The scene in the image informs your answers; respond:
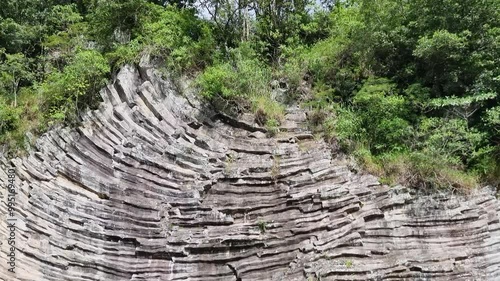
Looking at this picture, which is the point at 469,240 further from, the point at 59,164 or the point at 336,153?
the point at 59,164

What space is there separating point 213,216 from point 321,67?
15.0 feet

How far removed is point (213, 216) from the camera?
26.6ft

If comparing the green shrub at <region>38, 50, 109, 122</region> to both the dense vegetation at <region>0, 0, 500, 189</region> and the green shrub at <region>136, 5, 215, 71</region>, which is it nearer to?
the dense vegetation at <region>0, 0, 500, 189</region>

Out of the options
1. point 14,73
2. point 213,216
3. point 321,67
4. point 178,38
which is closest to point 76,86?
point 14,73

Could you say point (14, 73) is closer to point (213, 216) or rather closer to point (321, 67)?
point (213, 216)

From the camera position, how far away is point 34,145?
27.0 feet

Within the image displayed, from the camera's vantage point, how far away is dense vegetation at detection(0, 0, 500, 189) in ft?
27.6

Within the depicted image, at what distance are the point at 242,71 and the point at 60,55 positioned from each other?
4084 millimetres

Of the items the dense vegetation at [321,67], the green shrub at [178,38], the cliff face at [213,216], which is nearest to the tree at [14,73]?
the dense vegetation at [321,67]

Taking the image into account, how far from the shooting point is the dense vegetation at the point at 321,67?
8.41 metres

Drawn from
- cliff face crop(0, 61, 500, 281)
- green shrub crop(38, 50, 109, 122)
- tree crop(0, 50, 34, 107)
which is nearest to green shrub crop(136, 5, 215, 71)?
green shrub crop(38, 50, 109, 122)

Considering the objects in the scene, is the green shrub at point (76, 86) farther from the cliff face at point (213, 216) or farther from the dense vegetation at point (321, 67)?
the cliff face at point (213, 216)

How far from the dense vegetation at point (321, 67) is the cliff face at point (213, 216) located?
59 centimetres

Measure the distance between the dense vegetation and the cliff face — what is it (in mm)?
591
